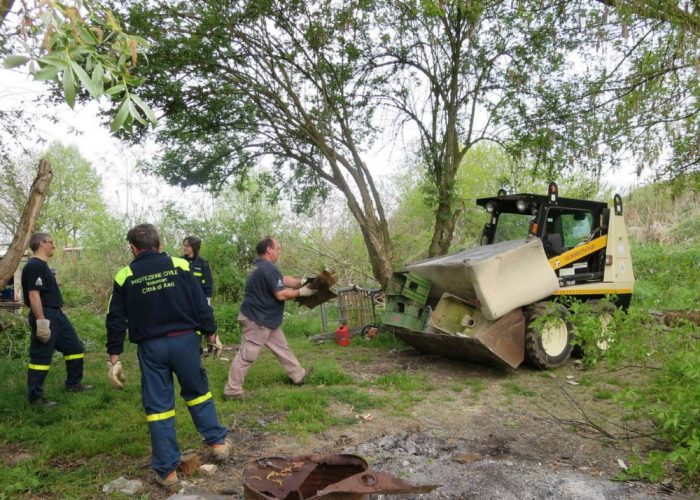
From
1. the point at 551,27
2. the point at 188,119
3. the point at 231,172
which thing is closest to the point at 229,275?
the point at 231,172

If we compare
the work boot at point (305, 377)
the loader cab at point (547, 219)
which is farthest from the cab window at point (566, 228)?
the work boot at point (305, 377)

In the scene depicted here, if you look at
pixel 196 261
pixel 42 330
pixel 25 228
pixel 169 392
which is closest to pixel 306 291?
pixel 196 261

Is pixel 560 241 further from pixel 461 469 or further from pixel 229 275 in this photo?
pixel 229 275

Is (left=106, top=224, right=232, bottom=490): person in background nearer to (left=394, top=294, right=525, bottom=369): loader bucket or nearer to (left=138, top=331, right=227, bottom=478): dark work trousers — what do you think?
(left=138, top=331, right=227, bottom=478): dark work trousers

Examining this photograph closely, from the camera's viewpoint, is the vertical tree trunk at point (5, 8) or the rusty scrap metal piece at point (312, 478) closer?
the rusty scrap metal piece at point (312, 478)

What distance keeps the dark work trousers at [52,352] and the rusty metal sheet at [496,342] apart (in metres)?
4.31

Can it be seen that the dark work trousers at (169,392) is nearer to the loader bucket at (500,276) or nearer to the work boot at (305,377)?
the work boot at (305,377)

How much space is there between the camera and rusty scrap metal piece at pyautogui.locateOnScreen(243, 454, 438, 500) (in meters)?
2.49

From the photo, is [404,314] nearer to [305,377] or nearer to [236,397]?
[305,377]

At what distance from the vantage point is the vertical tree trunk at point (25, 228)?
4352mm

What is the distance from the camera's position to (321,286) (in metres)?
6.23

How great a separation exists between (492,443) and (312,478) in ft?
7.07

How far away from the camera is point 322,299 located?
21.3 ft

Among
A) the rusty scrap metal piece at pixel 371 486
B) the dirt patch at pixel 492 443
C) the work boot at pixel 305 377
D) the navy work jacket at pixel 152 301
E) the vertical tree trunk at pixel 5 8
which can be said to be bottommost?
the dirt patch at pixel 492 443
